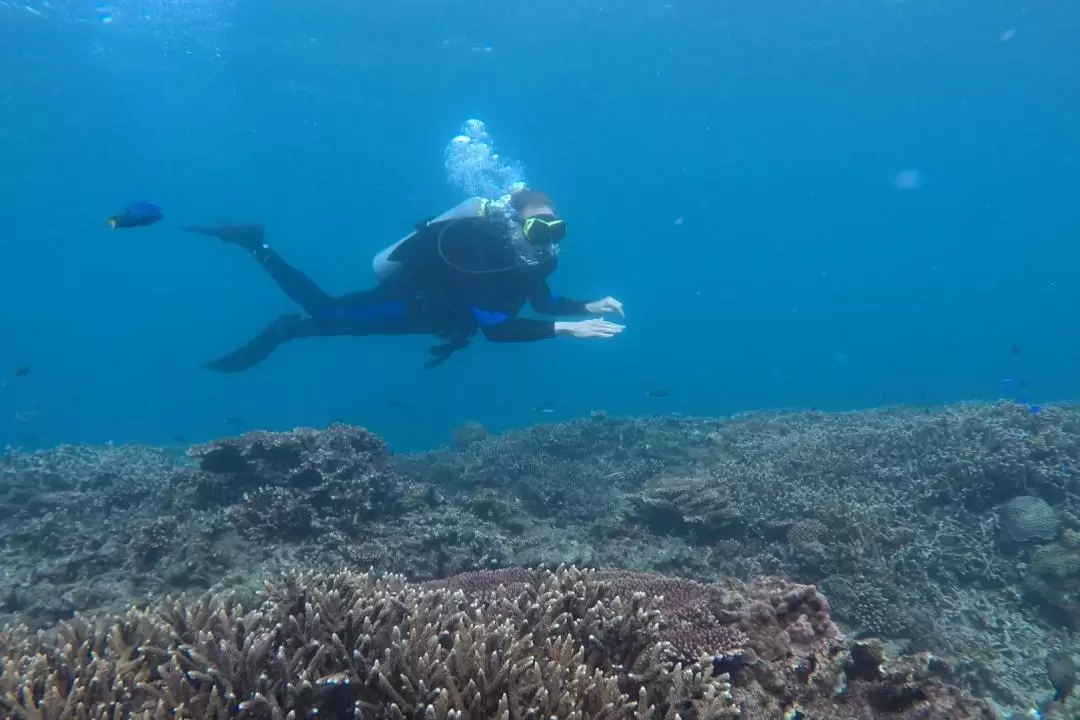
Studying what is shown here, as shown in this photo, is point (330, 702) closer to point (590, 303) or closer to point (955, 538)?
point (590, 303)

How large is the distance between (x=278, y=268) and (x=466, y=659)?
40.1 ft

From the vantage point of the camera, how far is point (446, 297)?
10.4 metres

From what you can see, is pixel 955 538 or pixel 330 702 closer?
pixel 330 702

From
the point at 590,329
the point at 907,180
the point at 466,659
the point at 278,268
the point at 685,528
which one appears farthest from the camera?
the point at 907,180

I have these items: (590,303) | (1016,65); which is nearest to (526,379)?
(1016,65)

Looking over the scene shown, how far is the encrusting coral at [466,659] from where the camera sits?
10.2 feet

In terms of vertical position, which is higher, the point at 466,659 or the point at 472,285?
the point at 472,285

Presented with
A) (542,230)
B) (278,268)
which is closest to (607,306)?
(542,230)

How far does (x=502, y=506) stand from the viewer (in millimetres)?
9383

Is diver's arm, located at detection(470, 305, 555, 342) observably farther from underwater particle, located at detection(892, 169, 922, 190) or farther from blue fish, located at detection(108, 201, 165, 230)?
underwater particle, located at detection(892, 169, 922, 190)

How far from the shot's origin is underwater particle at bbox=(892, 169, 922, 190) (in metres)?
87.7

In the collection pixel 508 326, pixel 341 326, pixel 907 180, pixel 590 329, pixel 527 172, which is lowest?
pixel 590 329

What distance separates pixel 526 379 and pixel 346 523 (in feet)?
335

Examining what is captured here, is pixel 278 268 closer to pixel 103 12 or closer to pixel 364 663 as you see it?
pixel 364 663
